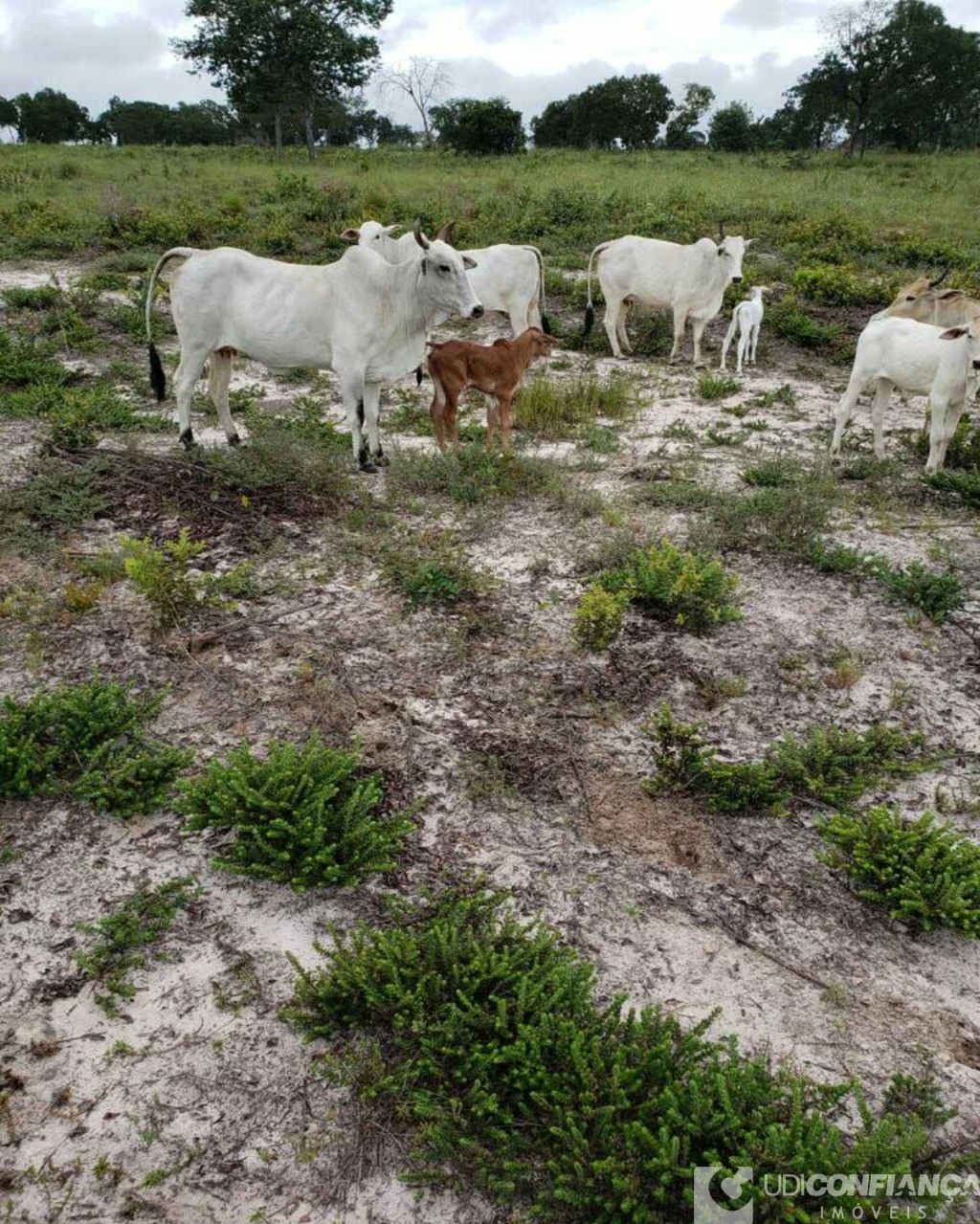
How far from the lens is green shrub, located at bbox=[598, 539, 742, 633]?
4.86m

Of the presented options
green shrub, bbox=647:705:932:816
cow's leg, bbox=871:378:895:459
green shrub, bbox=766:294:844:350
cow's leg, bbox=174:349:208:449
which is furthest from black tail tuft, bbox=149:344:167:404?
green shrub, bbox=766:294:844:350

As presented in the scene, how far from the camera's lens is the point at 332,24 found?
2956cm

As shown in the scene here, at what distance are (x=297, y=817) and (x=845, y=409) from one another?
676 cm

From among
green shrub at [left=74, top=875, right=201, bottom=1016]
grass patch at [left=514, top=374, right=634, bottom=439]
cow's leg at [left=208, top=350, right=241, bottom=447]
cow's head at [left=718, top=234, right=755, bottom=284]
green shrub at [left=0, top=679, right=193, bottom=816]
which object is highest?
cow's head at [left=718, top=234, right=755, bottom=284]

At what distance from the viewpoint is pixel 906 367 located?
716cm

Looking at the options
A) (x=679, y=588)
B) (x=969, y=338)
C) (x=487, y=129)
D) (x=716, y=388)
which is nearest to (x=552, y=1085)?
(x=679, y=588)

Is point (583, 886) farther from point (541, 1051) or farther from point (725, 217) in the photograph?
point (725, 217)

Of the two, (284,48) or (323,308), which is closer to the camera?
(323,308)

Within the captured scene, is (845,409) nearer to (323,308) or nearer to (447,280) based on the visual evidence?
(447,280)

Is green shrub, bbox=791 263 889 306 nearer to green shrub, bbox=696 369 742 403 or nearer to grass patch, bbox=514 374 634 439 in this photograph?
green shrub, bbox=696 369 742 403

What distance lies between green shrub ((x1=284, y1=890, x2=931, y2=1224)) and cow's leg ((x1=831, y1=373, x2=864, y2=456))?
6495 millimetres

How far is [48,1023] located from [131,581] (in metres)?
3.06

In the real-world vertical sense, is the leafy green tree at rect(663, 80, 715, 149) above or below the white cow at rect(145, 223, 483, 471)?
above

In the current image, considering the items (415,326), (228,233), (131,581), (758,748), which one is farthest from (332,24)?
(758,748)
